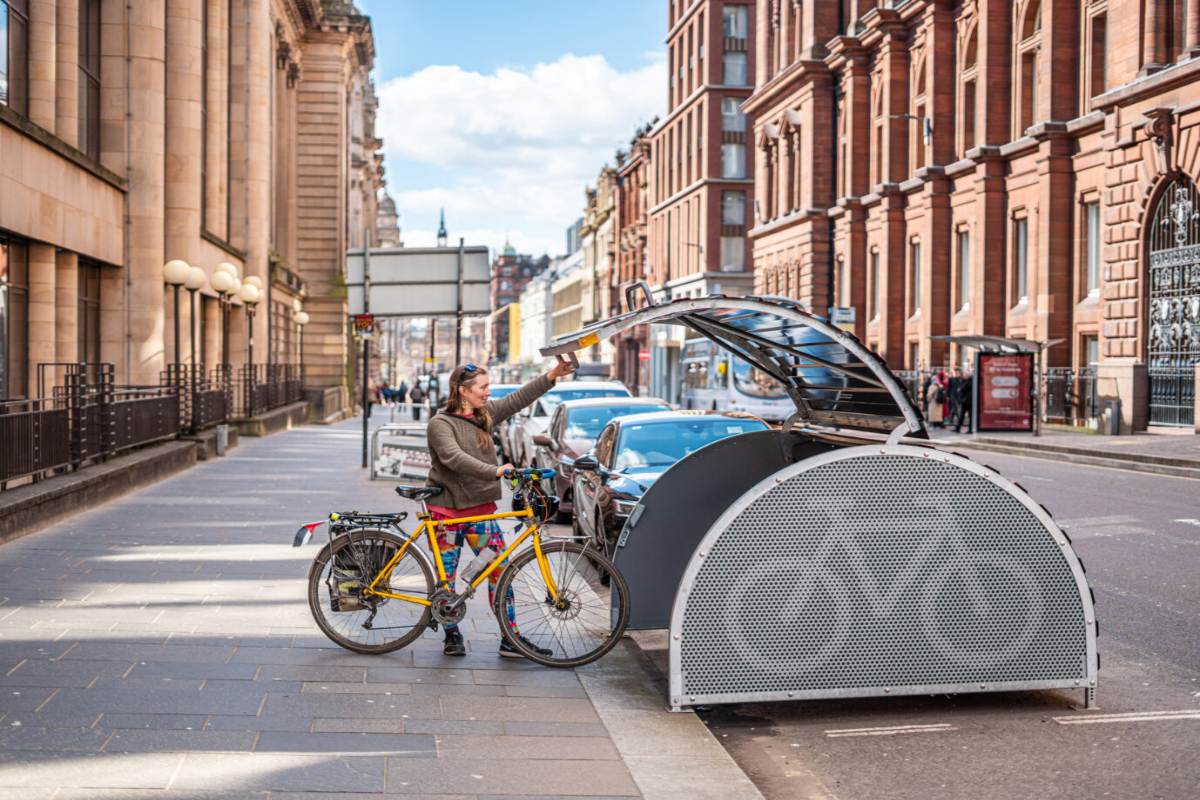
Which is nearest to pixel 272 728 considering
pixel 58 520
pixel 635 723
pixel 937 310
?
pixel 635 723

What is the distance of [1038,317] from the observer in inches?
1677

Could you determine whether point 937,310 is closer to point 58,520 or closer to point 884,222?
point 884,222

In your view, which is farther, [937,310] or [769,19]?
[769,19]

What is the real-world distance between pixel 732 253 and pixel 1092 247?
4333cm

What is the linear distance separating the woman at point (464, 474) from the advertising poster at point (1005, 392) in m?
29.7

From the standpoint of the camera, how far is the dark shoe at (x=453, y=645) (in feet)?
27.9

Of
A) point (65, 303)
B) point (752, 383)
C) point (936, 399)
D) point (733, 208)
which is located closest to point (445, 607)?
point (65, 303)

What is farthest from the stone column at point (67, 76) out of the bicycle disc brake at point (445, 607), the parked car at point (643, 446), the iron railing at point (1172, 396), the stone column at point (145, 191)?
the iron railing at point (1172, 396)

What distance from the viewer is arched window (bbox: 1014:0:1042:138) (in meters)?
45.2

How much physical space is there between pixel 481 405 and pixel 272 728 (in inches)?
104

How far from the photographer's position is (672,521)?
8.66 meters

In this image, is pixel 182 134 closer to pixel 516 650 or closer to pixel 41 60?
→ pixel 41 60

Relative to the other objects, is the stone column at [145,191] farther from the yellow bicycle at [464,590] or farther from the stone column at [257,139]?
the yellow bicycle at [464,590]

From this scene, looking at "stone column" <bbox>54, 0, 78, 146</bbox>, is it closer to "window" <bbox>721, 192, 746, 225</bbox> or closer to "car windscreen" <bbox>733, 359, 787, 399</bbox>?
"car windscreen" <bbox>733, 359, 787, 399</bbox>
